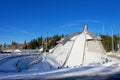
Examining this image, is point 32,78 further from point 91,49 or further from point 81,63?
point 91,49

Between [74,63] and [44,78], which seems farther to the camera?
[74,63]

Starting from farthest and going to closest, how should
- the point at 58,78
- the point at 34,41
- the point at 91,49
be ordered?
1. the point at 34,41
2. the point at 91,49
3. the point at 58,78

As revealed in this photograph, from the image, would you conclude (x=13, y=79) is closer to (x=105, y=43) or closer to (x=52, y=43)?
(x=105, y=43)

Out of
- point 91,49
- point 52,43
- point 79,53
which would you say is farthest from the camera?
point 52,43

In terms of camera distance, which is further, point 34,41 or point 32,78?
point 34,41

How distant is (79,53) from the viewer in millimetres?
26766

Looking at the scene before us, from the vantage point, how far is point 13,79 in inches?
561

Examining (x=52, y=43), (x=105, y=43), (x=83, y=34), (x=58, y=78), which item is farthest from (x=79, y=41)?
(x=52, y=43)

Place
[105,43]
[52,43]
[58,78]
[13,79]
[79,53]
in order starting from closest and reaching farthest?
[13,79] → [58,78] → [79,53] → [105,43] → [52,43]

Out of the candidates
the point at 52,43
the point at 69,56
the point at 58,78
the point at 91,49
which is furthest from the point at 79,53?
the point at 52,43

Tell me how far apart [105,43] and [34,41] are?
6233 centimetres

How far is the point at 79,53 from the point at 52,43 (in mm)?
117289

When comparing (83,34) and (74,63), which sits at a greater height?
(83,34)

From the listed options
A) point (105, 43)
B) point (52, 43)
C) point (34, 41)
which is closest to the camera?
point (105, 43)
